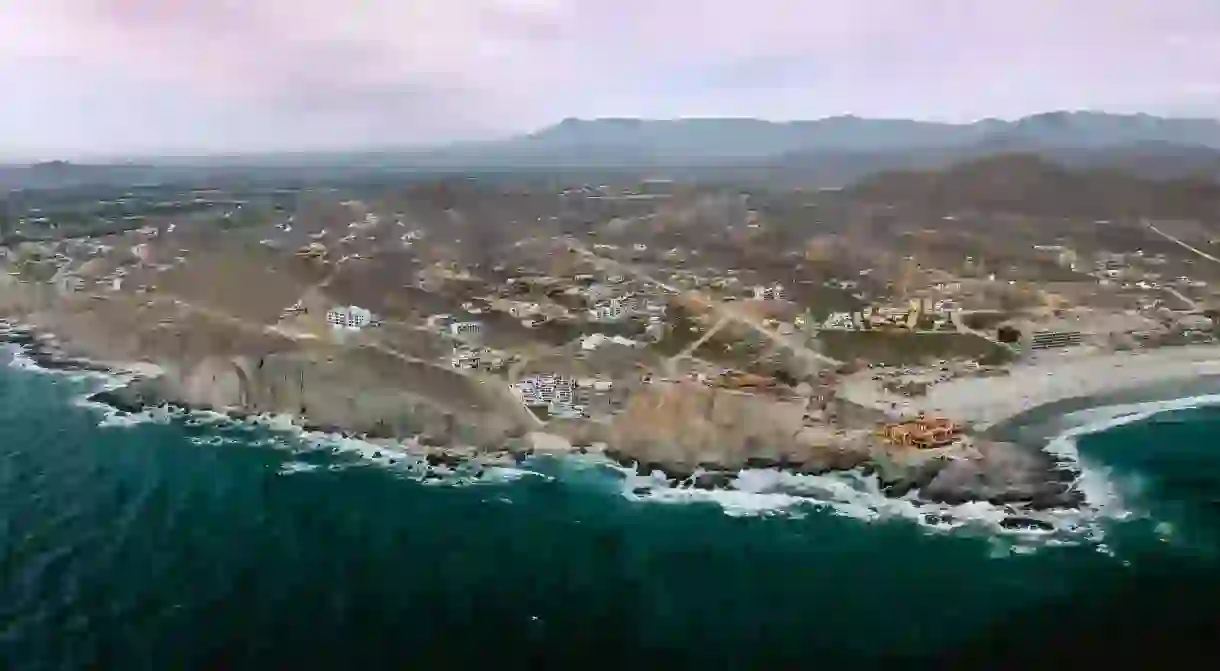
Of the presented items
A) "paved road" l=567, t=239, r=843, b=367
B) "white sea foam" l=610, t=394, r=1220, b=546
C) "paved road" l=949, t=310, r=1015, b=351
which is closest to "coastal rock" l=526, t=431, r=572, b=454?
"white sea foam" l=610, t=394, r=1220, b=546

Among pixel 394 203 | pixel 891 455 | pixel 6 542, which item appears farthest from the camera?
pixel 394 203

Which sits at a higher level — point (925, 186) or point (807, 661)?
point (925, 186)

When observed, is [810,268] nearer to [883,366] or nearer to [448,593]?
[883,366]

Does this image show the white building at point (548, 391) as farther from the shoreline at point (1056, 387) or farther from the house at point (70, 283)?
the house at point (70, 283)

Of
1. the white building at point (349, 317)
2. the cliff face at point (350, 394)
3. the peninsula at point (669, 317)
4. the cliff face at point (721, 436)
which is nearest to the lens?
the cliff face at point (721, 436)

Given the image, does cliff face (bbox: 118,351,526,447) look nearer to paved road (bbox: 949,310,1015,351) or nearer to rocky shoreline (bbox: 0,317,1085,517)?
rocky shoreline (bbox: 0,317,1085,517)

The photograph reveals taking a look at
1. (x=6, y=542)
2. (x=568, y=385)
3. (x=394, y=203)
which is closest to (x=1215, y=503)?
(x=568, y=385)

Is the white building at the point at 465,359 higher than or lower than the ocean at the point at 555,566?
higher

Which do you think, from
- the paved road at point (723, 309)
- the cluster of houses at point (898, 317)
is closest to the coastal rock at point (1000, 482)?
the paved road at point (723, 309)
